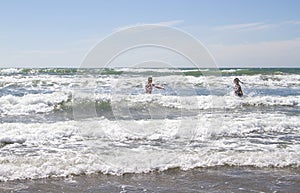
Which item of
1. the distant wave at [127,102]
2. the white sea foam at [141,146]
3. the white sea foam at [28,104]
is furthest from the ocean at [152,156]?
the distant wave at [127,102]

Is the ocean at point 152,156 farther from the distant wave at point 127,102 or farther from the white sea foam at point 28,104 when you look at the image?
the distant wave at point 127,102

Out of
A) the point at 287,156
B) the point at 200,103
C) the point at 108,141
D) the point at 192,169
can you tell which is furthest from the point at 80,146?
the point at 200,103

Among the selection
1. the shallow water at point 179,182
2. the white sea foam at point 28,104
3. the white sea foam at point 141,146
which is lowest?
the shallow water at point 179,182

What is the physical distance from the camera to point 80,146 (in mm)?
8742

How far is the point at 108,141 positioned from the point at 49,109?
8.25 m

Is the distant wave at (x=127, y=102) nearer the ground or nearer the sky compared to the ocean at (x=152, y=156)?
nearer the sky

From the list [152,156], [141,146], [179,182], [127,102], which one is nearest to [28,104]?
[127,102]

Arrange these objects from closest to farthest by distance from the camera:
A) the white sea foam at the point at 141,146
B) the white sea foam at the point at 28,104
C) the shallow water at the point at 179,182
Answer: the shallow water at the point at 179,182 → the white sea foam at the point at 141,146 → the white sea foam at the point at 28,104

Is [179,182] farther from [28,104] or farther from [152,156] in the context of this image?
[28,104]

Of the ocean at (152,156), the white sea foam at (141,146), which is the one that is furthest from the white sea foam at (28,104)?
the white sea foam at (141,146)

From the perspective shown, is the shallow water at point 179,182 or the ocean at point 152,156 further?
the ocean at point 152,156

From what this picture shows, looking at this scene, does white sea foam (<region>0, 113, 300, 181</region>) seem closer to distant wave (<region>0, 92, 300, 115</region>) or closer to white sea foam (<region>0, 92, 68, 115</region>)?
white sea foam (<region>0, 92, 68, 115</region>)

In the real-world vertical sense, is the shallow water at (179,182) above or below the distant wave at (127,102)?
below

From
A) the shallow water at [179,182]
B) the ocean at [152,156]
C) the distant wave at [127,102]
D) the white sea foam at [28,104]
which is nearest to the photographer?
the shallow water at [179,182]
